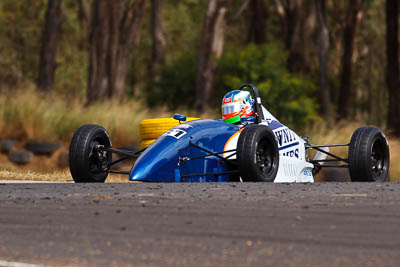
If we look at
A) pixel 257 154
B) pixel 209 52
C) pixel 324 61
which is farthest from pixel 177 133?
pixel 324 61

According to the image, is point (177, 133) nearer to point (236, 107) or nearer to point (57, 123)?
point (236, 107)

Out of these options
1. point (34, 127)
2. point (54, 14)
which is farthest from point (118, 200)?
point (54, 14)

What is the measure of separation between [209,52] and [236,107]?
1748 cm

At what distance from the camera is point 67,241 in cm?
616

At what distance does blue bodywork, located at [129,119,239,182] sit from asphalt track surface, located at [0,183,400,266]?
1524 millimetres

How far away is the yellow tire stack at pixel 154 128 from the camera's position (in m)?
13.5

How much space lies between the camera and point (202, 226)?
6.69 m

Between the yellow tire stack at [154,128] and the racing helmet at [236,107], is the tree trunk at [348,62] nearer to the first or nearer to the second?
the yellow tire stack at [154,128]

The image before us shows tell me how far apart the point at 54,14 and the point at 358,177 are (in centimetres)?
2205

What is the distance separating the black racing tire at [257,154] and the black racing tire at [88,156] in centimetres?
241

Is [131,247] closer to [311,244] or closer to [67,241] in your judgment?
[67,241]

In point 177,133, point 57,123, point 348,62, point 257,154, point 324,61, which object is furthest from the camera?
point 348,62

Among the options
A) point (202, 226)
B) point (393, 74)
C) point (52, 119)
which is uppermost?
point (202, 226)

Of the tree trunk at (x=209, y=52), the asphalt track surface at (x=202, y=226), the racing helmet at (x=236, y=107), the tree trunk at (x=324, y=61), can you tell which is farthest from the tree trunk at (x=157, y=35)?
the asphalt track surface at (x=202, y=226)
